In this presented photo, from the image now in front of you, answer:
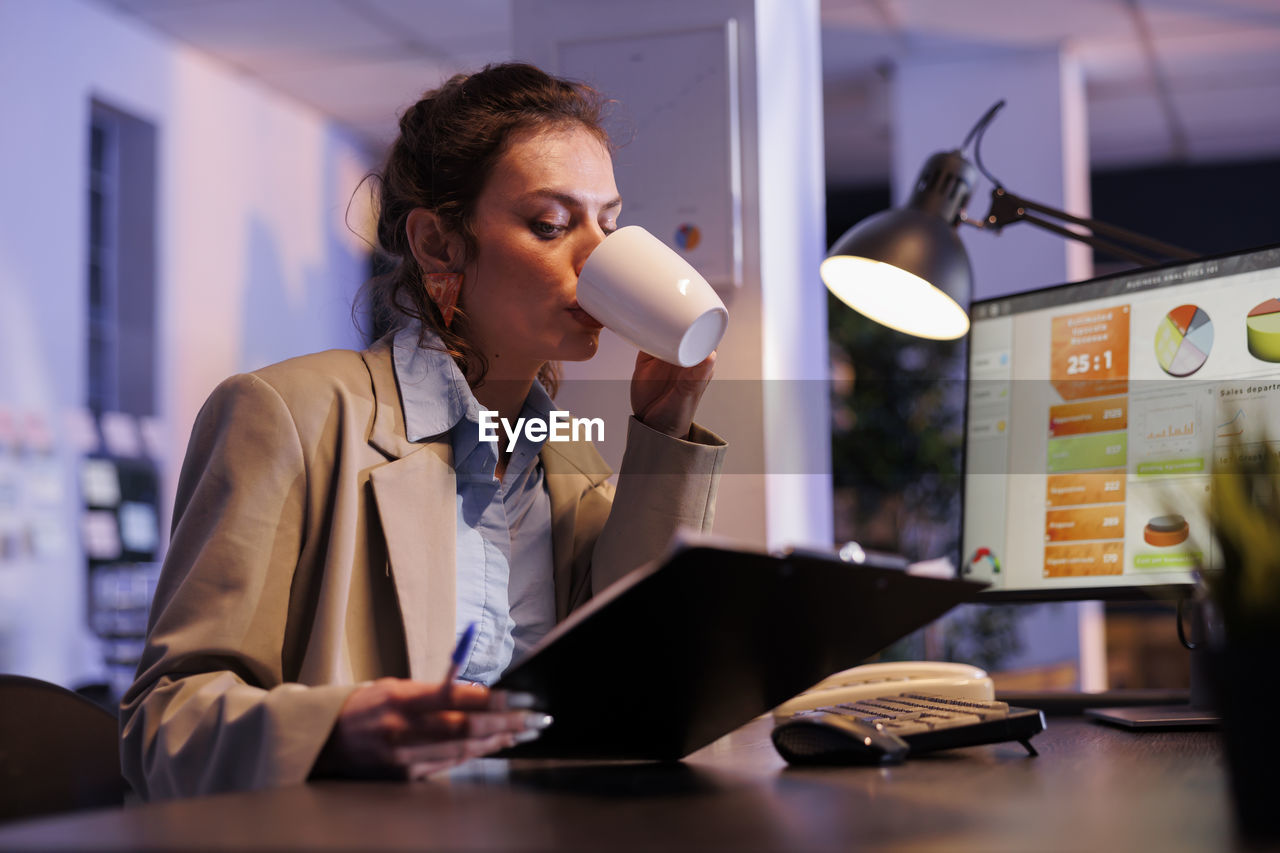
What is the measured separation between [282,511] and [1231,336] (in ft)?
3.13

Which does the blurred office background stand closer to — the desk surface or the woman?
the woman

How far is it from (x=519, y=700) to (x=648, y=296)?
503 mm

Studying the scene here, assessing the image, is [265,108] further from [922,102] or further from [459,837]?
[459,837]

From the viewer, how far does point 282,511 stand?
0.99 metres

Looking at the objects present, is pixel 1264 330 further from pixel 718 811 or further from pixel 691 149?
pixel 691 149

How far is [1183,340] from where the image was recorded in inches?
48.9

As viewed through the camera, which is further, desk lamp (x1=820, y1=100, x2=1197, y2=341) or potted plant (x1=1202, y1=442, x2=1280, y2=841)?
desk lamp (x1=820, y1=100, x2=1197, y2=341)

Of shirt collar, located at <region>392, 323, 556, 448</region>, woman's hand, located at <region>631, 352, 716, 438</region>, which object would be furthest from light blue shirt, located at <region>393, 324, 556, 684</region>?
woman's hand, located at <region>631, 352, 716, 438</region>

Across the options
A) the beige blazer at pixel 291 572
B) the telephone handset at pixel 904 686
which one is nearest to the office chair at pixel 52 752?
the beige blazer at pixel 291 572

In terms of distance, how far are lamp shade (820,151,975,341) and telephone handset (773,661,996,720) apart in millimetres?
503

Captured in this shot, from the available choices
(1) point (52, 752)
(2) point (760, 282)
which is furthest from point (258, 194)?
(1) point (52, 752)

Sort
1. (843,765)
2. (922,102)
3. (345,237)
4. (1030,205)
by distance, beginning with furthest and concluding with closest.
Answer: (345,237) → (922,102) → (1030,205) → (843,765)

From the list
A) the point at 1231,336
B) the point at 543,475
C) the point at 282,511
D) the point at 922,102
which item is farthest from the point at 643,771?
the point at 922,102

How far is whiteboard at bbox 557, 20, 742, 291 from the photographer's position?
1.96 metres
